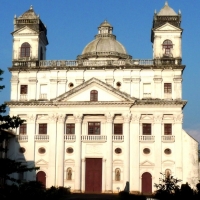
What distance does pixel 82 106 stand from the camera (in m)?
52.5

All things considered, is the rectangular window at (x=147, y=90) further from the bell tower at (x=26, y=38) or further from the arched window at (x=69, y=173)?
the bell tower at (x=26, y=38)

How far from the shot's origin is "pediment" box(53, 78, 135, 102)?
172ft

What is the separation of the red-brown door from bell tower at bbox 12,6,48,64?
1372 centimetres

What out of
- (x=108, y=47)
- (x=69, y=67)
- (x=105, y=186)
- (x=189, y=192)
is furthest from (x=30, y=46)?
(x=189, y=192)

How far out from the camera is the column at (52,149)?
5191 centimetres

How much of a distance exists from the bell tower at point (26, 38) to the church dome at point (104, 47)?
6241 millimetres

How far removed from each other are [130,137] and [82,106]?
6274mm

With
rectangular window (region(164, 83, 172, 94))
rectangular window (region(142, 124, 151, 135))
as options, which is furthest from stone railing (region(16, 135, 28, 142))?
rectangular window (region(164, 83, 172, 94))

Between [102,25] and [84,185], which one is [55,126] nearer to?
[84,185]

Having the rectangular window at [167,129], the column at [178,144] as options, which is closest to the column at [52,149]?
the rectangular window at [167,129]

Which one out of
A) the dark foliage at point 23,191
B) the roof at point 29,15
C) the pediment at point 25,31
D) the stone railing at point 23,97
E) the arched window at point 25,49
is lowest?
the dark foliage at point 23,191

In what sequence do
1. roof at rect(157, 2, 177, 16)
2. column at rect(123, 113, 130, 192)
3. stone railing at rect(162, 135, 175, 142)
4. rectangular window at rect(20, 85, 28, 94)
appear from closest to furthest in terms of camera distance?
1. column at rect(123, 113, 130, 192)
2. stone railing at rect(162, 135, 175, 142)
3. rectangular window at rect(20, 85, 28, 94)
4. roof at rect(157, 2, 177, 16)

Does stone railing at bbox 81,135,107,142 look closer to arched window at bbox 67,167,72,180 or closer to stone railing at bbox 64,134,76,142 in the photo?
stone railing at bbox 64,134,76,142

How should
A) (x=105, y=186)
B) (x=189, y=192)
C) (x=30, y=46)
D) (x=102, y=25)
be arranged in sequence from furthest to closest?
(x=102, y=25)
(x=30, y=46)
(x=105, y=186)
(x=189, y=192)
